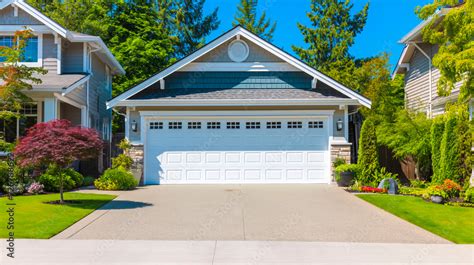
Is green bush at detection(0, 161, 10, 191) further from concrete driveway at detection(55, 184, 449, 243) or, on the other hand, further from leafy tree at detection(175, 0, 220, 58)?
leafy tree at detection(175, 0, 220, 58)

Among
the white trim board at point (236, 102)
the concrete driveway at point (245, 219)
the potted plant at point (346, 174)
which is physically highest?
the white trim board at point (236, 102)

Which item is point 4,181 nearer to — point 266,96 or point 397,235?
point 266,96

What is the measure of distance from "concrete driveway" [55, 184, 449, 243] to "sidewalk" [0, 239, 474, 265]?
0.51 meters

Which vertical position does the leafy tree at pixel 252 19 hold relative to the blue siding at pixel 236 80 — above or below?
above

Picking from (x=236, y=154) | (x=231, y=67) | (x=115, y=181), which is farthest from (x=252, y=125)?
(x=115, y=181)

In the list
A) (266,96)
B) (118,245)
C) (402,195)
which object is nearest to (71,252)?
(118,245)

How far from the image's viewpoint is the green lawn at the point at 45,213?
837cm

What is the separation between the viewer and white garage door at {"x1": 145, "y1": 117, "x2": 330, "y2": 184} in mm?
17094

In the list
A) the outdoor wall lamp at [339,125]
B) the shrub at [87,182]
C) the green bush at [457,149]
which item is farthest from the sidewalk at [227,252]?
the outdoor wall lamp at [339,125]

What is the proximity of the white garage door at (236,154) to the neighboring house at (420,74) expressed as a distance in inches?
198

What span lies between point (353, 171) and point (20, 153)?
10.1 metres

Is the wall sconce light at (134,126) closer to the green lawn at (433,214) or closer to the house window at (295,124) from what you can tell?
the house window at (295,124)

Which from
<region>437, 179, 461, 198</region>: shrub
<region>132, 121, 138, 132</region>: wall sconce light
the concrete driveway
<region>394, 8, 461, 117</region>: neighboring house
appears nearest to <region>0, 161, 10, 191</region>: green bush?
the concrete driveway

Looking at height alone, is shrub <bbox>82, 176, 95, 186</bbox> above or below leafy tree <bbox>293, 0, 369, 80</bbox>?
below
